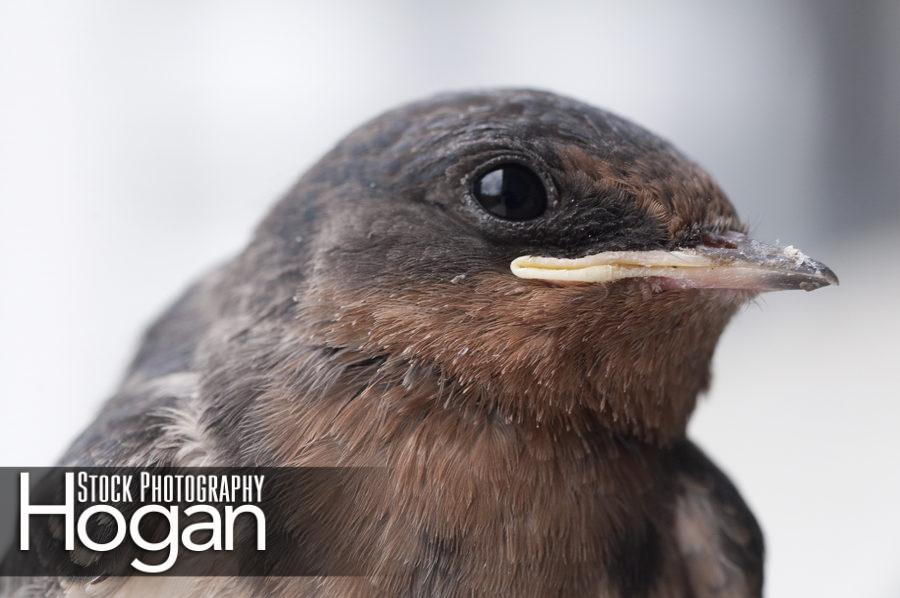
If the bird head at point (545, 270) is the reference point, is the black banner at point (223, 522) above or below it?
below

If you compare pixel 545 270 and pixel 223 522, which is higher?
pixel 545 270

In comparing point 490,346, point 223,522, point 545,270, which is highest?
point 545,270

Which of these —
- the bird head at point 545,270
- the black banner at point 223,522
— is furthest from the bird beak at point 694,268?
the black banner at point 223,522

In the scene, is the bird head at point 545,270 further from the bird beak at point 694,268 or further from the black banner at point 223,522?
the black banner at point 223,522

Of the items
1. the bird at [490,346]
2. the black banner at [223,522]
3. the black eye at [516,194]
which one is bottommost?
the black banner at [223,522]

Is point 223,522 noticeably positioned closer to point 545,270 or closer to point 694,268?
point 545,270

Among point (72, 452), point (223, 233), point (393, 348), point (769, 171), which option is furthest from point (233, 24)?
point (393, 348)

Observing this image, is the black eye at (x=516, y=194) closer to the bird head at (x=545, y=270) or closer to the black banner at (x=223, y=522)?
the bird head at (x=545, y=270)

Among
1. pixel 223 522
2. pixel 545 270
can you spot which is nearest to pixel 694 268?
pixel 545 270
